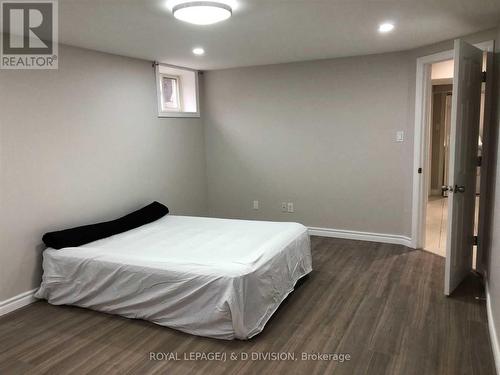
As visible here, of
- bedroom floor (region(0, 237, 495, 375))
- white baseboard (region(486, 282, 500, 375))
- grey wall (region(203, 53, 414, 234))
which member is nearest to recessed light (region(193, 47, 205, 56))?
grey wall (region(203, 53, 414, 234))

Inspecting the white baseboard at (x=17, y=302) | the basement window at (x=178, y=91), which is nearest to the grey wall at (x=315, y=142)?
the basement window at (x=178, y=91)

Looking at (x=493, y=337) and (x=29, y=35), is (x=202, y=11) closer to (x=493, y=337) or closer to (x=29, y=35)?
(x=29, y=35)

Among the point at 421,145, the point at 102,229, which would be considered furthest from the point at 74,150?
the point at 421,145

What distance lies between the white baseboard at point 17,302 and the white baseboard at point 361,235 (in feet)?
10.8

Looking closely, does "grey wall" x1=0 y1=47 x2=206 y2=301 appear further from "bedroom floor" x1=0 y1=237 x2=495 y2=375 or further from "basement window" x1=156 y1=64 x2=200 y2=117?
"bedroom floor" x1=0 y1=237 x2=495 y2=375

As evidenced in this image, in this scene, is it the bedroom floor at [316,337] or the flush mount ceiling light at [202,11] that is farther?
the flush mount ceiling light at [202,11]

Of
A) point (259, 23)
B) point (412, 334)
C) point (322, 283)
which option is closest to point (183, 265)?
point (322, 283)

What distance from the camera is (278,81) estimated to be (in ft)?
16.8

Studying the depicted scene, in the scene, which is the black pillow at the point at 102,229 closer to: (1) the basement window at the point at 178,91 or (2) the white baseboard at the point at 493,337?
(1) the basement window at the point at 178,91

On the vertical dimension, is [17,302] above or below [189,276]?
below

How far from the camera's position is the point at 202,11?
2570 millimetres

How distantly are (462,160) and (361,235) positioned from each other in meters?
1.93

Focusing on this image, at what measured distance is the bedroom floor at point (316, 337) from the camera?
2365mm

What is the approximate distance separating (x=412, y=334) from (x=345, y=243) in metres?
2.16
